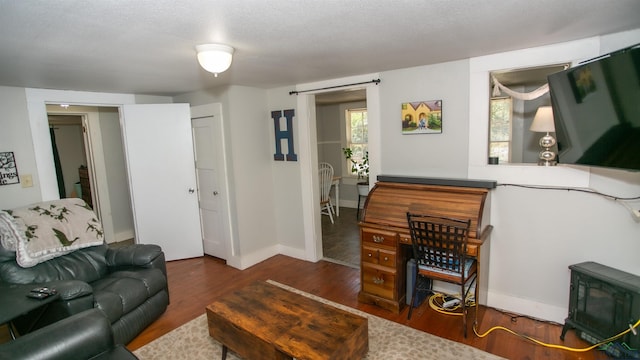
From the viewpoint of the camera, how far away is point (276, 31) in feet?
5.99

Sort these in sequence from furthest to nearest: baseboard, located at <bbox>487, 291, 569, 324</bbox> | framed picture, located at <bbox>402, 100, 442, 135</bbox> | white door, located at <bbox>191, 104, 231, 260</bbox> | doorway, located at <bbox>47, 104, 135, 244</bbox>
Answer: doorway, located at <bbox>47, 104, 135, 244</bbox> < white door, located at <bbox>191, 104, 231, 260</bbox> < framed picture, located at <bbox>402, 100, 442, 135</bbox> < baseboard, located at <bbox>487, 291, 569, 324</bbox>

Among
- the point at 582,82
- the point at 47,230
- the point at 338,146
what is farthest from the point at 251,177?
the point at 582,82

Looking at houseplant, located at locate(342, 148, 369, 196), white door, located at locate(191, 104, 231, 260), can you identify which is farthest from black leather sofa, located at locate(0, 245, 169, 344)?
houseplant, located at locate(342, 148, 369, 196)

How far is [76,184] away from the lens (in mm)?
5996

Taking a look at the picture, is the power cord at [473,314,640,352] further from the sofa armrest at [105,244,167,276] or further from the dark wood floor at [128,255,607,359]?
the sofa armrest at [105,244,167,276]

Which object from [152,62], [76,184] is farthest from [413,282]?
[76,184]

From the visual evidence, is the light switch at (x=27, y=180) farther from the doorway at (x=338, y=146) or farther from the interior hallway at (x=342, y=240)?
the doorway at (x=338, y=146)

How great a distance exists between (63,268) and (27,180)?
3.80ft

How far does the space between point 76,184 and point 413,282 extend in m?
6.25

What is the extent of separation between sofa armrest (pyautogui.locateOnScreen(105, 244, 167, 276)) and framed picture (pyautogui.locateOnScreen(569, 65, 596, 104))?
3415 millimetres

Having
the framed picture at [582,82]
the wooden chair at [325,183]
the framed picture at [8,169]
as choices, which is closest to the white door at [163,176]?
the framed picture at [8,169]

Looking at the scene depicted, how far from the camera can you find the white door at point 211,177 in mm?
3883

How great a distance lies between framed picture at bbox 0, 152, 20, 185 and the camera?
9.78 feet

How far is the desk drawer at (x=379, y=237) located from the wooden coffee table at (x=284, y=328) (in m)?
0.85
